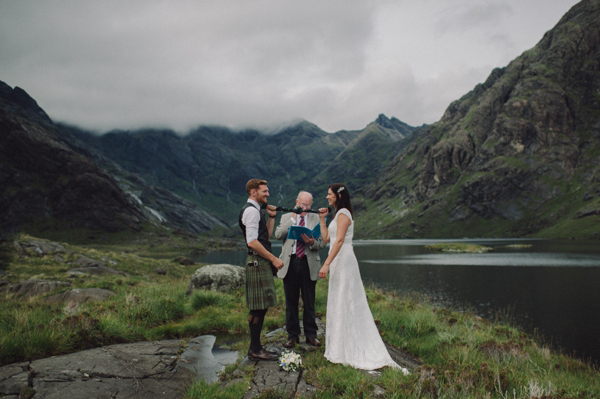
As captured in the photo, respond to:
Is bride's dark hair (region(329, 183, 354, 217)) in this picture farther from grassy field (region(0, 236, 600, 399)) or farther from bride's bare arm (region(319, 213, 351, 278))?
grassy field (region(0, 236, 600, 399))

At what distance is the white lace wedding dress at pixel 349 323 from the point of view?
746 cm

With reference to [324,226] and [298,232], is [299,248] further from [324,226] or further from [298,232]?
[324,226]

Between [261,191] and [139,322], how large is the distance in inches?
259

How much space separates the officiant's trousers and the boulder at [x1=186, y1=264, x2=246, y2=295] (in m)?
8.06

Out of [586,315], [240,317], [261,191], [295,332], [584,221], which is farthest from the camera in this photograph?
[584,221]

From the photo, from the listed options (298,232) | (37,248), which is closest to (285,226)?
(298,232)

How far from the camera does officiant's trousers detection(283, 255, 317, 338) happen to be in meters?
8.64

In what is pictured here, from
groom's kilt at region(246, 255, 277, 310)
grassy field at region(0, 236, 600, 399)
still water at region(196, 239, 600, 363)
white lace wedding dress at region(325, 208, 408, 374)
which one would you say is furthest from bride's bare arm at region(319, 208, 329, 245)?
still water at region(196, 239, 600, 363)

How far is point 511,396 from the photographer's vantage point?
595 cm

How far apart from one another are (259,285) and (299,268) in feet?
4.71

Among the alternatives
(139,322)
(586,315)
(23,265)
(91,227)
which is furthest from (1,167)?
(586,315)

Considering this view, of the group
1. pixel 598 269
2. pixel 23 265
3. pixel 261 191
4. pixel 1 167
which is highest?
pixel 1 167

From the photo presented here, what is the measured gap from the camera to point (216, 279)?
53.3ft

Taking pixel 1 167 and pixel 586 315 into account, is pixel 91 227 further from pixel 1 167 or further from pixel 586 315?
pixel 586 315
